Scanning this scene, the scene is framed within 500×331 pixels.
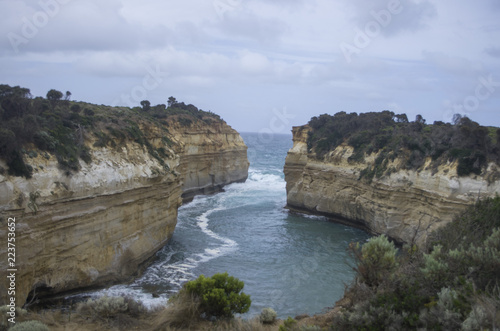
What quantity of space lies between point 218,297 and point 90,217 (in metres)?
6.52

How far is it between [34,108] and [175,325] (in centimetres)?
1177

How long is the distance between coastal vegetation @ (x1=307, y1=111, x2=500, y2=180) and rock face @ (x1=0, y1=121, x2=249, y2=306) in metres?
13.2

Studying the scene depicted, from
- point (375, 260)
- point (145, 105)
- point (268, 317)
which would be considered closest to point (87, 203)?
point (268, 317)

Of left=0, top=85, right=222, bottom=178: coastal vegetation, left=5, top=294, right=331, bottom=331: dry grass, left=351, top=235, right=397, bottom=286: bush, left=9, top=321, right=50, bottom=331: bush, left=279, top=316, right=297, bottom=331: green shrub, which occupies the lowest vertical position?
left=5, top=294, right=331, bottom=331: dry grass

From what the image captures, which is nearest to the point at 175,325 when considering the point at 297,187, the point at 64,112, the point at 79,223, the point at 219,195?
the point at 79,223

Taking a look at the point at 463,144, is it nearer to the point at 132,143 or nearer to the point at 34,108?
the point at 132,143

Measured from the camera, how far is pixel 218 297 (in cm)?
1027

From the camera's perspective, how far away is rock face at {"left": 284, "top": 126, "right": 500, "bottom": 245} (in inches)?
757

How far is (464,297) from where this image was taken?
660 cm

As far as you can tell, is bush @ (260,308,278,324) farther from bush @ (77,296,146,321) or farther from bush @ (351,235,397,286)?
bush @ (77,296,146,321)

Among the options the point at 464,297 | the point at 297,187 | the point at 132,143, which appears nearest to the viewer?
the point at 464,297

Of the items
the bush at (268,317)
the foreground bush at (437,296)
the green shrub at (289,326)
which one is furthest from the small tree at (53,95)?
the foreground bush at (437,296)

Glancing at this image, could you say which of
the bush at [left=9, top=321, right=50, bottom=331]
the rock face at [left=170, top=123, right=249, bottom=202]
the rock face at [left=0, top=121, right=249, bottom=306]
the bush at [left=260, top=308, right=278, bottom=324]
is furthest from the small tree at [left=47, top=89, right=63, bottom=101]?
the bush at [left=260, top=308, right=278, bottom=324]

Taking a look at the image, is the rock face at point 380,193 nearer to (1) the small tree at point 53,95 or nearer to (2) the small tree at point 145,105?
(2) the small tree at point 145,105
